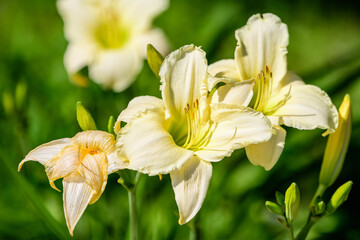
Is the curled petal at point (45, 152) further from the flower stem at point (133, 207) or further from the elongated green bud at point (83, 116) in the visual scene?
the flower stem at point (133, 207)

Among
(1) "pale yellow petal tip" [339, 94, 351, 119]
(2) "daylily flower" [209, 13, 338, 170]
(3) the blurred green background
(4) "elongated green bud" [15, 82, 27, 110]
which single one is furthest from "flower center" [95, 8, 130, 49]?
(1) "pale yellow petal tip" [339, 94, 351, 119]

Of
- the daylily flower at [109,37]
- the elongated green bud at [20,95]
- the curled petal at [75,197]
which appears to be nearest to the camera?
the curled petal at [75,197]

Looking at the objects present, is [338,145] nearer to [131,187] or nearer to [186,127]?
[186,127]

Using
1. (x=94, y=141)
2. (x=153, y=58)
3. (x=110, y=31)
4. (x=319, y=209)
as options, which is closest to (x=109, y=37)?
(x=110, y=31)

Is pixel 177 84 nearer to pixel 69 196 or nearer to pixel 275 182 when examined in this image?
pixel 69 196

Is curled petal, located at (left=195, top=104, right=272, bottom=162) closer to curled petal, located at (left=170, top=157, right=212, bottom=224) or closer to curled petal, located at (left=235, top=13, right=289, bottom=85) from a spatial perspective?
curled petal, located at (left=170, top=157, right=212, bottom=224)

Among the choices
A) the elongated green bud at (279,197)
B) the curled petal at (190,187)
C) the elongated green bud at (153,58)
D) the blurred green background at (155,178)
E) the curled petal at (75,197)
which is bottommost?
the blurred green background at (155,178)

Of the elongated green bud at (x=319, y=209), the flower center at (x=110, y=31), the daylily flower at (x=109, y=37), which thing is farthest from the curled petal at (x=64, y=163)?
the flower center at (x=110, y=31)

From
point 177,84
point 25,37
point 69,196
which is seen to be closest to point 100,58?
point 25,37
